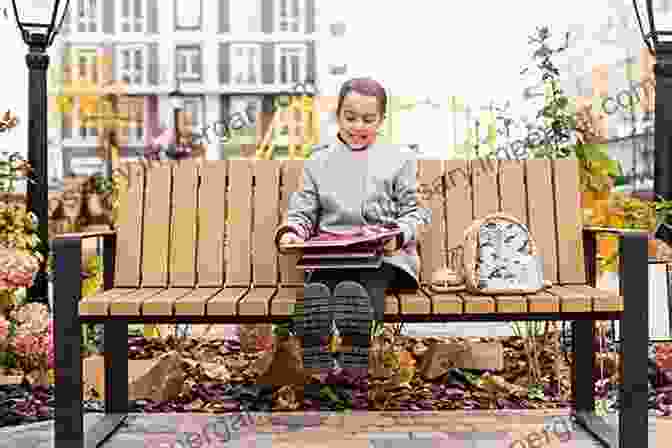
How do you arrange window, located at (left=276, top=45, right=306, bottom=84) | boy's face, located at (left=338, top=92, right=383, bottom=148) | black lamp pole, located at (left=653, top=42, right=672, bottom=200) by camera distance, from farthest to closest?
window, located at (left=276, top=45, right=306, bottom=84) < black lamp pole, located at (left=653, top=42, right=672, bottom=200) < boy's face, located at (left=338, top=92, right=383, bottom=148)

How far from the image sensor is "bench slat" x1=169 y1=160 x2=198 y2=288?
10.1 feet

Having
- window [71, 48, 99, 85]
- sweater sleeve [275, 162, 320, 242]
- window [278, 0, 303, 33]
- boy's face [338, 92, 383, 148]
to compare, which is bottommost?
sweater sleeve [275, 162, 320, 242]

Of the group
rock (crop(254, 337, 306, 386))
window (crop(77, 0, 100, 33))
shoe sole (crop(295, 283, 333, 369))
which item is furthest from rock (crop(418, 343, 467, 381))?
window (crop(77, 0, 100, 33))

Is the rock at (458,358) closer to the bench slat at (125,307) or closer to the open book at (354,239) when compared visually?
the open book at (354,239)

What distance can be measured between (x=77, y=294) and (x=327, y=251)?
0.75m

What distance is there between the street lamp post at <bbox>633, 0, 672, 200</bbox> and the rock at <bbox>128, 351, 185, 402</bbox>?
7.08 ft

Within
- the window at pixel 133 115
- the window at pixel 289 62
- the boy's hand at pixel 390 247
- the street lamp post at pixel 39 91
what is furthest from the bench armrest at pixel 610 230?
the window at pixel 289 62

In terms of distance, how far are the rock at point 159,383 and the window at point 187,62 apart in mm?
12918

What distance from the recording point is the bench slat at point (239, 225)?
306cm

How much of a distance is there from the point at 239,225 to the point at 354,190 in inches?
18.2

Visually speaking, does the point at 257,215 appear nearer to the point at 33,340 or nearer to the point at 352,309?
the point at 352,309

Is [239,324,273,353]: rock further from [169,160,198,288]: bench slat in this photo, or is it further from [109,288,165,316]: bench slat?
[109,288,165,316]: bench slat

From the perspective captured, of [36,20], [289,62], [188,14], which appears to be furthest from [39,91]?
[188,14]

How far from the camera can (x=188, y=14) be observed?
16.4 metres
